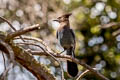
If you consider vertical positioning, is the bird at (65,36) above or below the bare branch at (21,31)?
above

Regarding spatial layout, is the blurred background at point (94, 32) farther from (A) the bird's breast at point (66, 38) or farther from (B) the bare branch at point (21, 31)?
(B) the bare branch at point (21, 31)

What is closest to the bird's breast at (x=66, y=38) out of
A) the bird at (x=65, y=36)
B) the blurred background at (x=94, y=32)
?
the bird at (x=65, y=36)

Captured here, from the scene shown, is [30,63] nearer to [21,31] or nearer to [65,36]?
[21,31]

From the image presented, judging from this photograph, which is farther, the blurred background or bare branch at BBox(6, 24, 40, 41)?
the blurred background

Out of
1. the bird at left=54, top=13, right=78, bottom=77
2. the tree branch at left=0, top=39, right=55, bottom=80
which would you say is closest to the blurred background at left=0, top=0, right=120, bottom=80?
the bird at left=54, top=13, right=78, bottom=77

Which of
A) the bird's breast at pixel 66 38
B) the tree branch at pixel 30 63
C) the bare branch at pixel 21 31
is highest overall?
the bird's breast at pixel 66 38

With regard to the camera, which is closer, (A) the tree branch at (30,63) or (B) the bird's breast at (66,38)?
(A) the tree branch at (30,63)

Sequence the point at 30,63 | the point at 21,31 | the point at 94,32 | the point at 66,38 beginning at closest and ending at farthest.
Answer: the point at 21,31
the point at 30,63
the point at 66,38
the point at 94,32

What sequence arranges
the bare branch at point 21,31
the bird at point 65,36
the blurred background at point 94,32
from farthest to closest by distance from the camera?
1. the blurred background at point 94,32
2. the bird at point 65,36
3. the bare branch at point 21,31

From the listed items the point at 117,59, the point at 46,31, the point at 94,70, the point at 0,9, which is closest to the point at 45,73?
the point at 94,70

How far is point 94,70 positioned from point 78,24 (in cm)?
630

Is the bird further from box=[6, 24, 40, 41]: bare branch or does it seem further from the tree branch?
box=[6, 24, 40, 41]: bare branch

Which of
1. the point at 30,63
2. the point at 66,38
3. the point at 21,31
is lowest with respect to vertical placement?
the point at 30,63

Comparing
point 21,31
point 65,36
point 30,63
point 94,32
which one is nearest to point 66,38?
point 65,36
